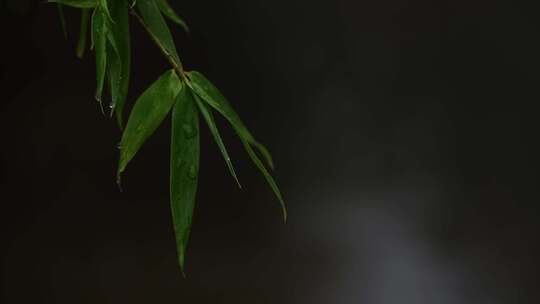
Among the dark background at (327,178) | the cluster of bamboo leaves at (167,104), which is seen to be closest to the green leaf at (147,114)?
the cluster of bamboo leaves at (167,104)

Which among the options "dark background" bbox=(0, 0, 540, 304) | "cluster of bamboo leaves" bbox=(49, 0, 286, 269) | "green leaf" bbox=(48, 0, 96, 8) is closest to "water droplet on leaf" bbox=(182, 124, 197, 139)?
"cluster of bamboo leaves" bbox=(49, 0, 286, 269)

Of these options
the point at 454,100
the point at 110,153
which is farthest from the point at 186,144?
the point at 454,100

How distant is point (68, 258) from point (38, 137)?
36cm

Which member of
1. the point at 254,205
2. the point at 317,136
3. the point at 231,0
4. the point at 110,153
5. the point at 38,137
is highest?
the point at 231,0

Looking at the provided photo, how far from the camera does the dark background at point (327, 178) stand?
1836 millimetres

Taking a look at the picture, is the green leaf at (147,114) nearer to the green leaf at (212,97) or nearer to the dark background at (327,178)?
the green leaf at (212,97)

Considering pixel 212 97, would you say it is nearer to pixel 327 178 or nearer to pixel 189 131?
pixel 189 131

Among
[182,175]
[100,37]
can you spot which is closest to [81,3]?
[100,37]

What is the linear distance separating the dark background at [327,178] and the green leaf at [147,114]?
4.37 feet

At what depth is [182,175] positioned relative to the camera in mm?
466

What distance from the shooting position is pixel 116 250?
6.06 feet

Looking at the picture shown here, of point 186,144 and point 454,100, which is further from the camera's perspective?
point 454,100

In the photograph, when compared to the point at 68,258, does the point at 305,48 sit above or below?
above

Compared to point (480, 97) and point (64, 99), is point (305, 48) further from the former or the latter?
point (64, 99)
